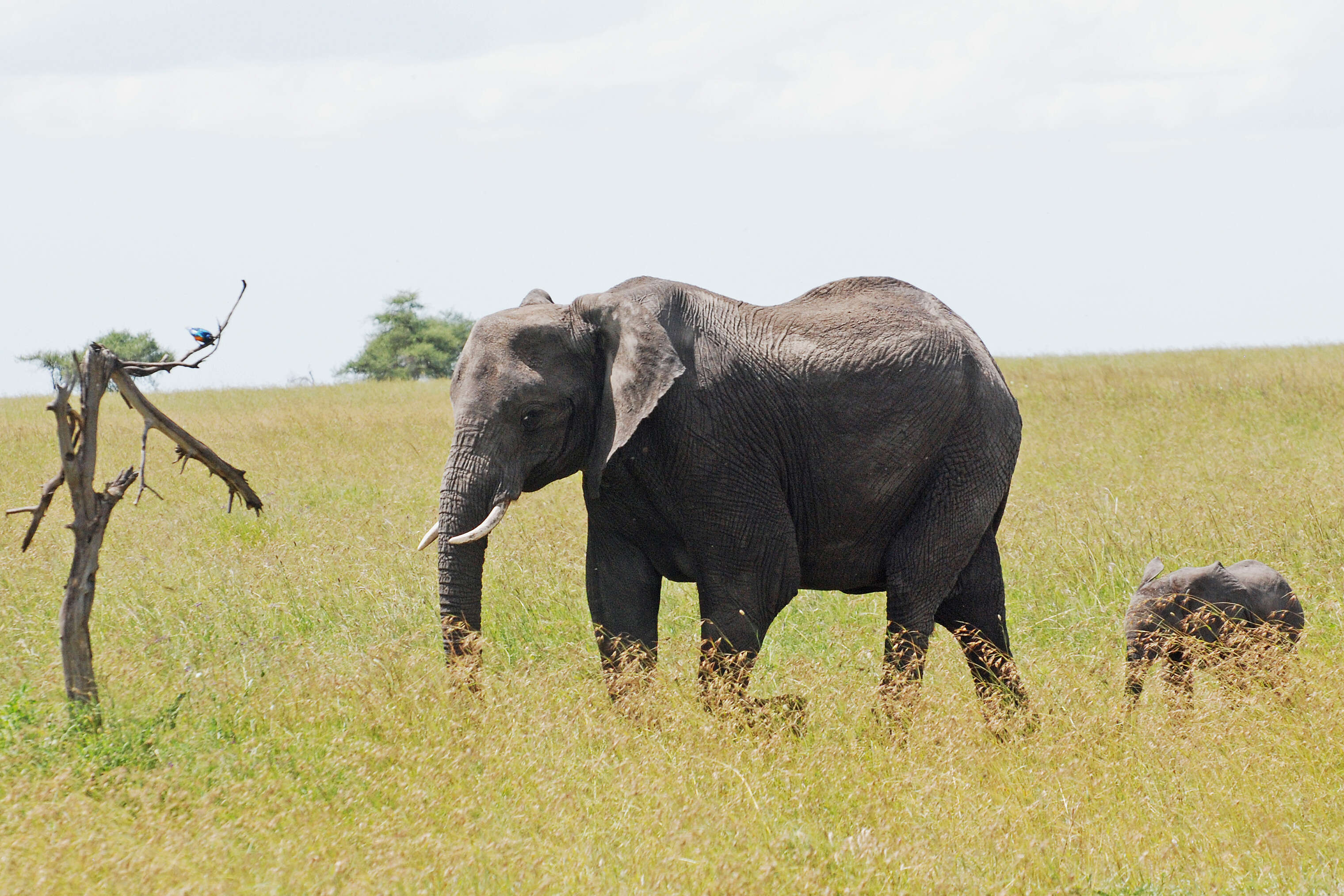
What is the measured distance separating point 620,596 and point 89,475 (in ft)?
7.24

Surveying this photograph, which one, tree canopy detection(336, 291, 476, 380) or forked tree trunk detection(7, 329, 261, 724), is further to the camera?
tree canopy detection(336, 291, 476, 380)

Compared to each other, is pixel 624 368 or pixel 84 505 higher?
pixel 624 368

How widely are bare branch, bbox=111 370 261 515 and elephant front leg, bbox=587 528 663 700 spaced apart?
154 centimetres

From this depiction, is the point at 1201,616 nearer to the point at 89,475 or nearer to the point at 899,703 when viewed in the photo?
the point at 899,703

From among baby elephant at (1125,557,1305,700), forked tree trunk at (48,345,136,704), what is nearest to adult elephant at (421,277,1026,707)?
baby elephant at (1125,557,1305,700)

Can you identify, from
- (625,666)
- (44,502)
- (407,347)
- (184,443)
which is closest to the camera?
(44,502)

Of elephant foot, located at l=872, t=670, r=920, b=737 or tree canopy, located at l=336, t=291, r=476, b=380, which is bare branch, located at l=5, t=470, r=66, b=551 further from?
tree canopy, located at l=336, t=291, r=476, b=380

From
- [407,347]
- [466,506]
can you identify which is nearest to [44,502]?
[466,506]

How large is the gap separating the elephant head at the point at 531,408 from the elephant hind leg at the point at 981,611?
6.15 feet

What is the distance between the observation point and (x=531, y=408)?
17.1 feet

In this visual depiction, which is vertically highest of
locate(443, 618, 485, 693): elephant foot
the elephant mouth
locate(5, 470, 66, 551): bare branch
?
locate(5, 470, 66, 551): bare branch

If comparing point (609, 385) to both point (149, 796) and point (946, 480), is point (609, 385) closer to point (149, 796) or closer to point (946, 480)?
point (946, 480)

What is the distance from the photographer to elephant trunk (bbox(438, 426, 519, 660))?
5.12 meters

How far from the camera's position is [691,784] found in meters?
4.31
